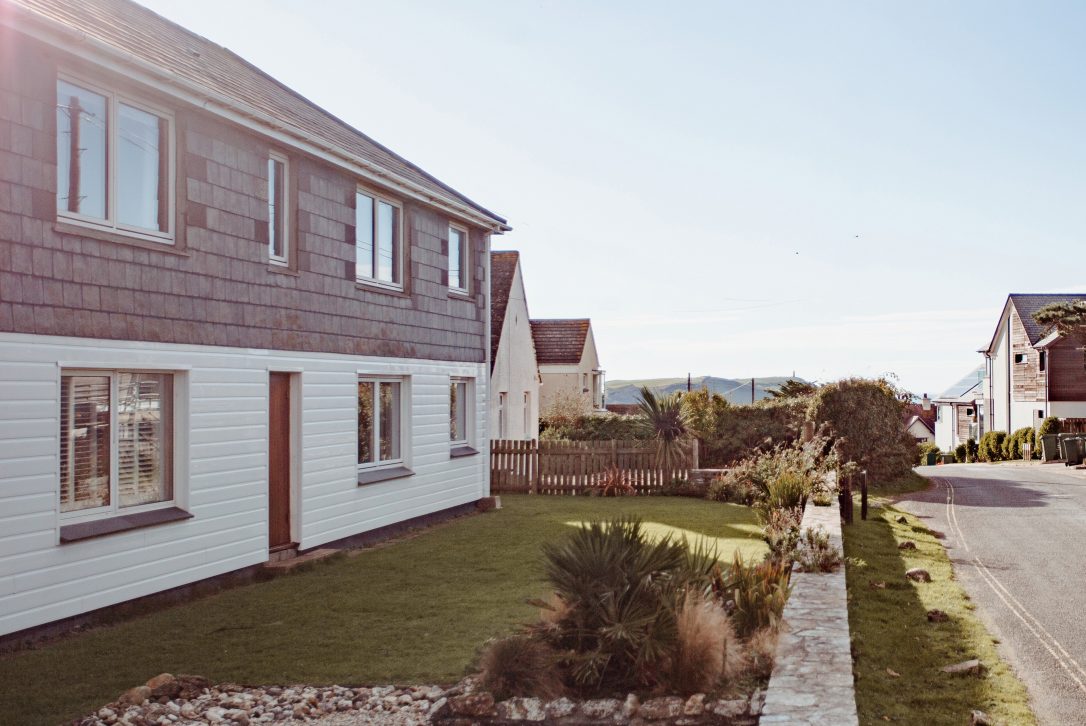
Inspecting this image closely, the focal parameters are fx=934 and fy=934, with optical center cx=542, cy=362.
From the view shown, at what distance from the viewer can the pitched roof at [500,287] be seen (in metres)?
27.8

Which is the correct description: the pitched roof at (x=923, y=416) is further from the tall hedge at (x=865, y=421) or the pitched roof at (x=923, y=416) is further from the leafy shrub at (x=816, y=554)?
the leafy shrub at (x=816, y=554)

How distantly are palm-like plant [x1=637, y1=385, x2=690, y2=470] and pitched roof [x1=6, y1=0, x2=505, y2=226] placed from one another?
234 inches

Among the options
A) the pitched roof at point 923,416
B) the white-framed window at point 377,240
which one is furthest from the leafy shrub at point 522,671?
the pitched roof at point 923,416

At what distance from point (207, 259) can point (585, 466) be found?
41.1 feet

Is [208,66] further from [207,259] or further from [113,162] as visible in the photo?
[113,162]

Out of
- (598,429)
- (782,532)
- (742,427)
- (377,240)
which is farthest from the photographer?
(598,429)

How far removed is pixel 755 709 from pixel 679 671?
1.77ft

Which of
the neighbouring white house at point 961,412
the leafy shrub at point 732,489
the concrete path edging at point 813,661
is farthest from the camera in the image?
the neighbouring white house at point 961,412

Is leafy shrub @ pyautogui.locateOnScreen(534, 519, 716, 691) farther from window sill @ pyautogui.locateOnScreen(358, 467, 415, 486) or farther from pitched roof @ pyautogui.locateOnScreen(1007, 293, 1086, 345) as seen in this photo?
pitched roof @ pyautogui.locateOnScreen(1007, 293, 1086, 345)

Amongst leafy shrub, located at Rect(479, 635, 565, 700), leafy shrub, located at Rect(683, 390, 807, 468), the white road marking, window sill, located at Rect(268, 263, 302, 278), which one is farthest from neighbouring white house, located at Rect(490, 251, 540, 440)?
leafy shrub, located at Rect(479, 635, 565, 700)

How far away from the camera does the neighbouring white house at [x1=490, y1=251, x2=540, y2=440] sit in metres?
27.4

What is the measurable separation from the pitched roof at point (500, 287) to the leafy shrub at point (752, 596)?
19580 millimetres

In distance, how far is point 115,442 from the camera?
29.6ft

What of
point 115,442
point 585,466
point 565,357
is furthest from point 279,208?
point 565,357
